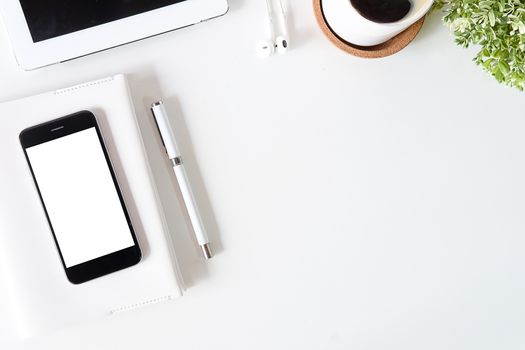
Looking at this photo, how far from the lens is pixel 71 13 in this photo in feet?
1.72

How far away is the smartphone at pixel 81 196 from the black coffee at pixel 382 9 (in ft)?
0.95

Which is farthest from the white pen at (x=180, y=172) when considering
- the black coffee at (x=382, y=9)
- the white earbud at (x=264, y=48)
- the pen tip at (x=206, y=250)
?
the black coffee at (x=382, y=9)

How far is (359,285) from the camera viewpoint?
608 mm

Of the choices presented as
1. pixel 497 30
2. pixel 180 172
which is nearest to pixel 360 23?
pixel 497 30

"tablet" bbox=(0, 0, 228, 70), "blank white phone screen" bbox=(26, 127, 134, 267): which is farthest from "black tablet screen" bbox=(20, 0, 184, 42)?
"blank white phone screen" bbox=(26, 127, 134, 267)

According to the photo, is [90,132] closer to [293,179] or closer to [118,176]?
[118,176]

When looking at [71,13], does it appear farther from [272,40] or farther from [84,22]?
[272,40]

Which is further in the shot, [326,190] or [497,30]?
[326,190]

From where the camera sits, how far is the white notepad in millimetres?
537

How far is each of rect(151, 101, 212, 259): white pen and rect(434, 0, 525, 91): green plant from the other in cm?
30

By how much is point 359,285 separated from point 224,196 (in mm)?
188

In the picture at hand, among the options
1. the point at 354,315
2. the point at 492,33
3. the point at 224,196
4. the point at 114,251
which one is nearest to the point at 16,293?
the point at 114,251

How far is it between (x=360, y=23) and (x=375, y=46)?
0.22 feet

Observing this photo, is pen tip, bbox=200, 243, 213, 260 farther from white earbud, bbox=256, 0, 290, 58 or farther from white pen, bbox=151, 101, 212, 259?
white earbud, bbox=256, 0, 290, 58
